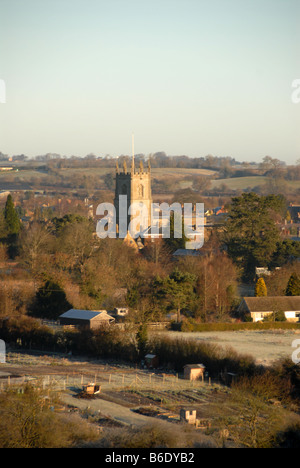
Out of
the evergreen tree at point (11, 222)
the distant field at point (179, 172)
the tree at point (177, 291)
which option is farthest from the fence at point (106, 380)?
the distant field at point (179, 172)

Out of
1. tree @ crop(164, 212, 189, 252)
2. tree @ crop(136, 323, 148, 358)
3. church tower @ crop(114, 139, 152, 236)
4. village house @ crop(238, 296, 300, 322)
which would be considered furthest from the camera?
church tower @ crop(114, 139, 152, 236)

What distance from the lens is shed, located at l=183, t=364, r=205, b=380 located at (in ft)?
54.7

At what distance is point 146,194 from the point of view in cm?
4019

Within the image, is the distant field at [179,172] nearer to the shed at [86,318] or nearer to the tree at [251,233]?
the tree at [251,233]

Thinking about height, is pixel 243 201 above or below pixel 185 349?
above

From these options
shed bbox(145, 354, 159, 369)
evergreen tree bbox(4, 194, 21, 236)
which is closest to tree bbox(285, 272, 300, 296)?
shed bbox(145, 354, 159, 369)

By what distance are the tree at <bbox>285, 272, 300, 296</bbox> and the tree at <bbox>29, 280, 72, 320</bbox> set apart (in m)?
6.91

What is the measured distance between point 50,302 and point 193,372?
23.5ft

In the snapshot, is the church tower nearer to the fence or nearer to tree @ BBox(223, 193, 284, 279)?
tree @ BBox(223, 193, 284, 279)

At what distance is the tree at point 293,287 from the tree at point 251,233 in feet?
15.5

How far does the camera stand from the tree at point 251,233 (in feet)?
96.7

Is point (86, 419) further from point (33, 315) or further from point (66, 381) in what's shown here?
point (33, 315)

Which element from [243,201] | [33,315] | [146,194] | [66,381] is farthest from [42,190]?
[66,381]

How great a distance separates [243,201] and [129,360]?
14600 mm
